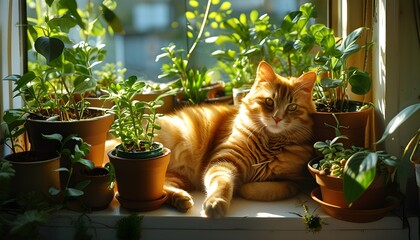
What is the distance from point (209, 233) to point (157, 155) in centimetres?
30

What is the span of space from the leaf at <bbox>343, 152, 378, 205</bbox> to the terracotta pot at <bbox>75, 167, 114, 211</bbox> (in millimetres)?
766

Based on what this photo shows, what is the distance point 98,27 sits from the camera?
2238 mm

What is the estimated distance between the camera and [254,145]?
186 cm

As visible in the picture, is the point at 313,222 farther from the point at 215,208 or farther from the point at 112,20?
the point at 112,20

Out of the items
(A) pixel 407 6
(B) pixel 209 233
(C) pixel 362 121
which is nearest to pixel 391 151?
(C) pixel 362 121

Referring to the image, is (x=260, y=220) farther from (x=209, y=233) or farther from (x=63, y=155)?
(x=63, y=155)

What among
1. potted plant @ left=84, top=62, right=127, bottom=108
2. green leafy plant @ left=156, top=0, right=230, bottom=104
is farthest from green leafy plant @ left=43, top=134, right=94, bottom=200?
green leafy plant @ left=156, top=0, right=230, bottom=104

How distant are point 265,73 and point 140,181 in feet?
2.04

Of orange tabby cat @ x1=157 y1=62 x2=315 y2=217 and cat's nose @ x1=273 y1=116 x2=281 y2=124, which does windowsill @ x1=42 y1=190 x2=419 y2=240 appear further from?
cat's nose @ x1=273 y1=116 x2=281 y2=124

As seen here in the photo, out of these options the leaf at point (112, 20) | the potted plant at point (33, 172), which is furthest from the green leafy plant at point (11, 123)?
the leaf at point (112, 20)

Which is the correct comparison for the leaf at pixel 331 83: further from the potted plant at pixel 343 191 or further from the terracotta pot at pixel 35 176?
the terracotta pot at pixel 35 176

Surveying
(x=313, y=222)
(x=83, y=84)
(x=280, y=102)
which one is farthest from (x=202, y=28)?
(x=313, y=222)

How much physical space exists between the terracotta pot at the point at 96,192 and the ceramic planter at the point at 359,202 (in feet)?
2.24

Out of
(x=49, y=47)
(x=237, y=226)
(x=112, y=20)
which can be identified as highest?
(x=112, y=20)
